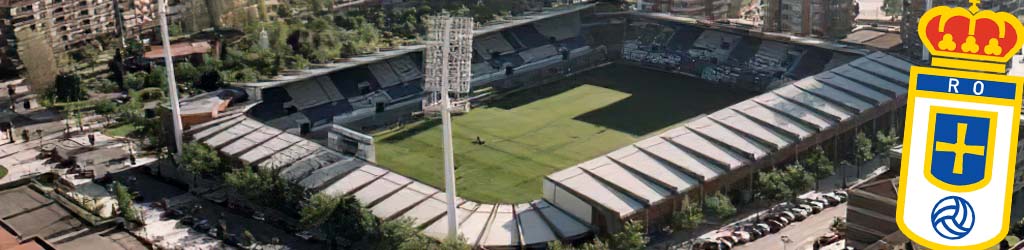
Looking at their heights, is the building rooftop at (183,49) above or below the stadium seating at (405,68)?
above

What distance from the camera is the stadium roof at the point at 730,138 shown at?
2025 inches

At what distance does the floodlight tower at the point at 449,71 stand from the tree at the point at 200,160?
1896cm

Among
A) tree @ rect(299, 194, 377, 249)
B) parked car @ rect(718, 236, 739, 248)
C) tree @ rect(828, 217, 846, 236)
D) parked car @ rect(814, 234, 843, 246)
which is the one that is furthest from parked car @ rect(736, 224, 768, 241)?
tree @ rect(299, 194, 377, 249)

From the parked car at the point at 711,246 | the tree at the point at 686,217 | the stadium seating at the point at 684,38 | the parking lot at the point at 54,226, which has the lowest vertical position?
the parked car at the point at 711,246

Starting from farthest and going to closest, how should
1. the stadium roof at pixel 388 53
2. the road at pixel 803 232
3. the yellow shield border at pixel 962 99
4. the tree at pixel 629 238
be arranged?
the stadium roof at pixel 388 53 → the road at pixel 803 232 → the tree at pixel 629 238 → the yellow shield border at pixel 962 99

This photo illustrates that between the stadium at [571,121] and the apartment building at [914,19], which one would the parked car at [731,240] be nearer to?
the stadium at [571,121]

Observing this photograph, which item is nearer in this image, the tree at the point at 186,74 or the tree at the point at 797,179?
the tree at the point at 797,179

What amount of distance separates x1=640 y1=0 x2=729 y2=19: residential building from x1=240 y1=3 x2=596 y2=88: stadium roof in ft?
24.4

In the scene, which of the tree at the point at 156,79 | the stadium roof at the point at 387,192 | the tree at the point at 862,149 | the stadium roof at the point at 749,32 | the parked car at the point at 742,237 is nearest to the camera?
the stadium roof at the point at 387,192

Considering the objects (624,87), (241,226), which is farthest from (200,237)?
(624,87)

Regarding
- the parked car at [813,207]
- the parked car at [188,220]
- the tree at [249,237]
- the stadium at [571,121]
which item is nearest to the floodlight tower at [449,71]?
the stadium at [571,121]

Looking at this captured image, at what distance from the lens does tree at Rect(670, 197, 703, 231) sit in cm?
5181

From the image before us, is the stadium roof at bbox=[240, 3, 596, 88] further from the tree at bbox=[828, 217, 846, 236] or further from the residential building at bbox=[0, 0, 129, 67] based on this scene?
the tree at bbox=[828, 217, 846, 236]

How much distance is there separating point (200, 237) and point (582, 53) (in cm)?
4255
